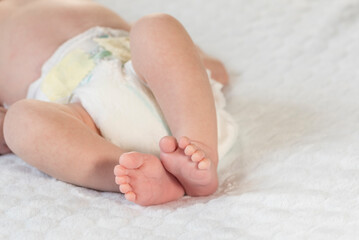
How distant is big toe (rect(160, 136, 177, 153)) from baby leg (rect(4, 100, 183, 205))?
4cm

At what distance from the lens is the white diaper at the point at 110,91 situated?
3.43 feet

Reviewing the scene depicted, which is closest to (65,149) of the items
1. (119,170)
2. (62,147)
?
(62,147)

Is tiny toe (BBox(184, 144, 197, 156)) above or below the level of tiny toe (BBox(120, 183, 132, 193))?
above

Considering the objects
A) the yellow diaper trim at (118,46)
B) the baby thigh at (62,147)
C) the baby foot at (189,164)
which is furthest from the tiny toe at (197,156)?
the yellow diaper trim at (118,46)

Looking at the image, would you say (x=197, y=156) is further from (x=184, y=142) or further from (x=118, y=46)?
(x=118, y=46)

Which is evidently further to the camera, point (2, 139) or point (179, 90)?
point (2, 139)

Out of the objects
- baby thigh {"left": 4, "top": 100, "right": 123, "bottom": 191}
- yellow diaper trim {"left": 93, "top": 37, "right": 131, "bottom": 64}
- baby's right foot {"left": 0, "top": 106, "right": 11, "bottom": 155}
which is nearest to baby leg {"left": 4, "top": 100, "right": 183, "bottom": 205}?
baby thigh {"left": 4, "top": 100, "right": 123, "bottom": 191}

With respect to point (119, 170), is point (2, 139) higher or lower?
lower

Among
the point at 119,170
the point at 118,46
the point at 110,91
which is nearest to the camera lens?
the point at 119,170

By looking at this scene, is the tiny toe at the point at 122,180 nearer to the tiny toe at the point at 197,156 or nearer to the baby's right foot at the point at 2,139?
the tiny toe at the point at 197,156

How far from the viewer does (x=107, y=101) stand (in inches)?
42.3

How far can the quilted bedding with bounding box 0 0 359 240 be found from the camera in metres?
0.80

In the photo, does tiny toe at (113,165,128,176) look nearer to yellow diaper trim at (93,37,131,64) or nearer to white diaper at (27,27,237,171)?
white diaper at (27,27,237,171)

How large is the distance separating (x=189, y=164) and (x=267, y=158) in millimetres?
218
